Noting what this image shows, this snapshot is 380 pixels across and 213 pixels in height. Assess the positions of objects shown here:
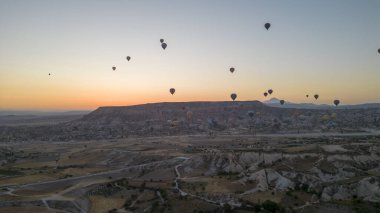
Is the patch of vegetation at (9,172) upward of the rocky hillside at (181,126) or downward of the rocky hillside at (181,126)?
downward

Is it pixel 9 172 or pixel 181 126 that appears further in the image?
pixel 181 126

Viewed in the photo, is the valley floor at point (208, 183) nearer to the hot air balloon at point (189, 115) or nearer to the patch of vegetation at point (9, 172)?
the patch of vegetation at point (9, 172)

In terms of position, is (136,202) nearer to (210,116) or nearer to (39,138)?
(39,138)

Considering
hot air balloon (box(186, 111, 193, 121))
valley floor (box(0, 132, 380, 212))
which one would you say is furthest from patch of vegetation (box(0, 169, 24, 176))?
hot air balloon (box(186, 111, 193, 121))

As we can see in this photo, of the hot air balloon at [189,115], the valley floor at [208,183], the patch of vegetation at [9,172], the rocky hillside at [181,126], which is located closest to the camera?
the valley floor at [208,183]

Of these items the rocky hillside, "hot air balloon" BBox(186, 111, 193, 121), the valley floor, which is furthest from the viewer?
"hot air balloon" BBox(186, 111, 193, 121)

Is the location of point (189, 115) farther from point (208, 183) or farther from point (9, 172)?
point (208, 183)

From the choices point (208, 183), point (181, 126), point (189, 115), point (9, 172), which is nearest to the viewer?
point (208, 183)

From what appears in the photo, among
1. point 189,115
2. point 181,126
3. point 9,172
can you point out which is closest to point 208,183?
point 9,172

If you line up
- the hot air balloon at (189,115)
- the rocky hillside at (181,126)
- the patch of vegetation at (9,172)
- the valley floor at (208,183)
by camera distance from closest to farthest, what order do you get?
the valley floor at (208,183)
the patch of vegetation at (9,172)
the rocky hillside at (181,126)
the hot air balloon at (189,115)

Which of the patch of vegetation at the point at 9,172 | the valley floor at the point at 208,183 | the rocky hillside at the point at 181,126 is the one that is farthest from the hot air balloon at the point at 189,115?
the patch of vegetation at the point at 9,172

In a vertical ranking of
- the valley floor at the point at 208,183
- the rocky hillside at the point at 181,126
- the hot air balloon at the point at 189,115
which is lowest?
the valley floor at the point at 208,183

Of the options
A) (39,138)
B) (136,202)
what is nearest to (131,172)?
(136,202)

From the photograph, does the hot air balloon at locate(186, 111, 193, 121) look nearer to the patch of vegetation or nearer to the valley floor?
the valley floor
